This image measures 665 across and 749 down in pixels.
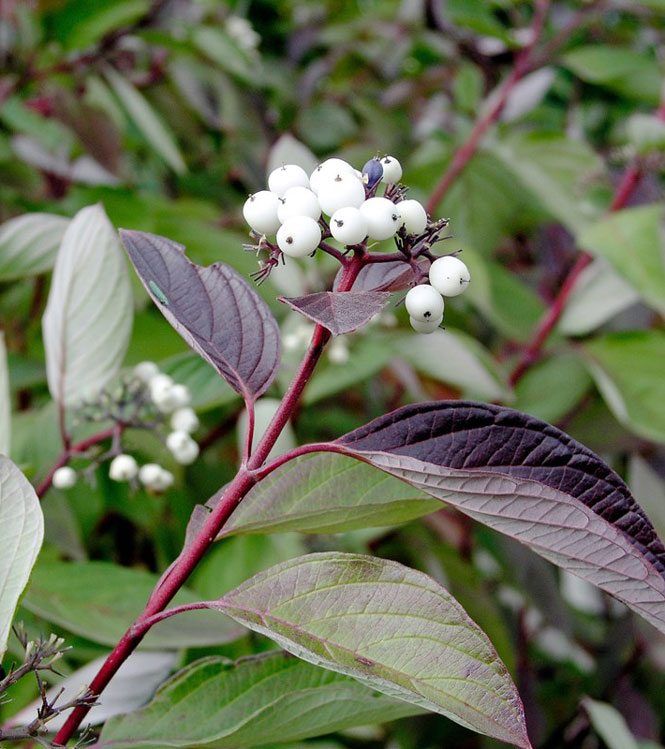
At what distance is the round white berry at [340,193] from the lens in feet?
1.58

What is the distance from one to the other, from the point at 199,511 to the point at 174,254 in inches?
7.1

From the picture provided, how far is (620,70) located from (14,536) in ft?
4.75

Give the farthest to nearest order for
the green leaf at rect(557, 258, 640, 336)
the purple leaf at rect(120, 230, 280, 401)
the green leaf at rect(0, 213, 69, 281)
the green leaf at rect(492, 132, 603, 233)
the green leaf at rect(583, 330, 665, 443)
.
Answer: the green leaf at rect(492, 132, 603, 233) → the green leaf at rect(557, 258, 640, 336) → the green leaf at rect(583, 330, 665, 443) → the green leaf at rect(0, 213, 69, 281) → the purple leaf at rect(120, 230, 280, 401)

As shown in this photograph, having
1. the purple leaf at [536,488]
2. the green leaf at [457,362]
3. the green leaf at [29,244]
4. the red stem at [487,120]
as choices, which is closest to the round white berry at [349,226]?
the purple leaf at [536,488]

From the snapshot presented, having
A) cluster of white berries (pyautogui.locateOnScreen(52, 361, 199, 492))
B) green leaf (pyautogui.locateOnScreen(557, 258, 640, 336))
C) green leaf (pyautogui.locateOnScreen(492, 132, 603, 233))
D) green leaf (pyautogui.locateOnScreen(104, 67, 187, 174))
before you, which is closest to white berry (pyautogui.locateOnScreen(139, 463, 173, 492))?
cluster of white berries (pyautogui.locateOnScreen(52, 361, 199, 492))

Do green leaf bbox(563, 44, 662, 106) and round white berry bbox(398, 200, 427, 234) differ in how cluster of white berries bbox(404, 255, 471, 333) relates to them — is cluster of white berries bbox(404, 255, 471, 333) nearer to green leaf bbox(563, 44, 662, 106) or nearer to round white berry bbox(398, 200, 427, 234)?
round white berry bbox(398, 200, 427, 234)

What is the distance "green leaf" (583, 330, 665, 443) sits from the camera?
1.21 meters

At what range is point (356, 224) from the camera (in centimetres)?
46

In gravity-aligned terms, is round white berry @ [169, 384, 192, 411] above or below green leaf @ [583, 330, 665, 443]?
above

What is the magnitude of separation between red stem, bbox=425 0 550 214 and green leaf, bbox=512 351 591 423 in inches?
14.1

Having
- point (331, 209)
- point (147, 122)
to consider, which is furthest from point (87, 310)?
point (147, 122)

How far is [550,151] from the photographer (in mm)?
1516

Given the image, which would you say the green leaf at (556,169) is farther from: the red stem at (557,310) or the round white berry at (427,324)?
the round white berry at (427,324)

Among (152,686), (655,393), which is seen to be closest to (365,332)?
(655,393)
